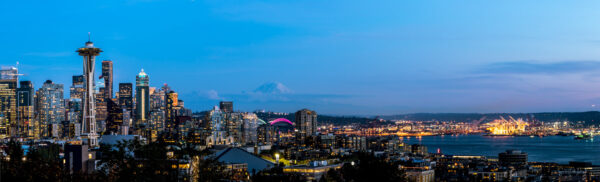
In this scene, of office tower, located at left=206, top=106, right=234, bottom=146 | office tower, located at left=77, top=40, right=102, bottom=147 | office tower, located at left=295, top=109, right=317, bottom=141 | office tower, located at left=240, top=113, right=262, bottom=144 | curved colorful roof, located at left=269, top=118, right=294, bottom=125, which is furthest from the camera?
curved colorful roof, located at left=269, top=118, right=294, bottom=125

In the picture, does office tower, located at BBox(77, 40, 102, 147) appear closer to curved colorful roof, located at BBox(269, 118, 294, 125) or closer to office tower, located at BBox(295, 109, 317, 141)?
office tower, located at BBox(295, 109, 317, 141)

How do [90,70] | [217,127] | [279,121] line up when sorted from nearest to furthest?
1. [90,70]
2. [217,127]
3. [279,121]

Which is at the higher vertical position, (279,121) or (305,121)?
(279,121)

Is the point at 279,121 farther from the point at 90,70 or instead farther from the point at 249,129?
the point at 90,70

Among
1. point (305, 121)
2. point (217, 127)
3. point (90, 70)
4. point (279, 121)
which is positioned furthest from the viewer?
point (279, 121)

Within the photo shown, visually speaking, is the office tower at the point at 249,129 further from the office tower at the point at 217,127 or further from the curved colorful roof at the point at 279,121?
the curved colorful roof at the point at 279,121

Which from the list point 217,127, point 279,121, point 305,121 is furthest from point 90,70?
point 279,121

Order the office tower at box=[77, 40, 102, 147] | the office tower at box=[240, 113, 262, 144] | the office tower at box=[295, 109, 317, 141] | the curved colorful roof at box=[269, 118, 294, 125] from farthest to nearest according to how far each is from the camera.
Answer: the curved colorful roof at box=[269, 118, 294, 125] < the office tower at box=[295, 109, 317, 141] < the office tower at box=[240, 113, 262, 144] < the office tower at box=[77, 40, 102, 147]

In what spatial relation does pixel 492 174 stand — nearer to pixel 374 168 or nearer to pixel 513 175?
pixel 513 175

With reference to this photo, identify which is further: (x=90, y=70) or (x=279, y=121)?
(x=279, y=121)

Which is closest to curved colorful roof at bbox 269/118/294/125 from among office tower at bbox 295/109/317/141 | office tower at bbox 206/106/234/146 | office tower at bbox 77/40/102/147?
office tower at bbox 295/109/317/141

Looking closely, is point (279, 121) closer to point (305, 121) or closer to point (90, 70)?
point (305, 121)
